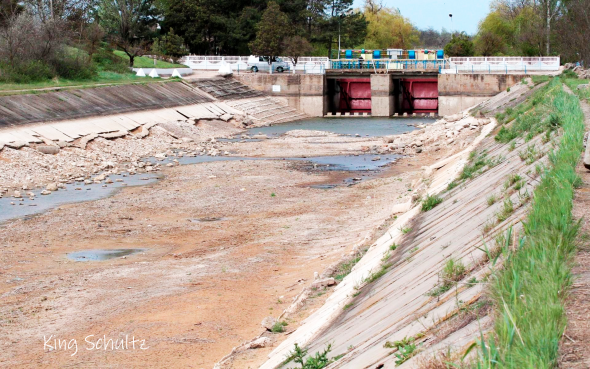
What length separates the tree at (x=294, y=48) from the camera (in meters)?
76.8

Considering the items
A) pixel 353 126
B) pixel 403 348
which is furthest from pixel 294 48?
pixel 403 348

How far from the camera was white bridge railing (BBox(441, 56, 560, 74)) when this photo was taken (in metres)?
69.6

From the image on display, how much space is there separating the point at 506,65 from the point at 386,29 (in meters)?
56.5

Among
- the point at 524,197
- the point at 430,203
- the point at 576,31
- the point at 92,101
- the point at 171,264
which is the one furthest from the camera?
the point at 576,31

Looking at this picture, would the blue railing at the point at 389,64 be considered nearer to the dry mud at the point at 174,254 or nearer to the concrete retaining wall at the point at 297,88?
the concrete retaining wall at the point at 297,88

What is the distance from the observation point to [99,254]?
1836 cm

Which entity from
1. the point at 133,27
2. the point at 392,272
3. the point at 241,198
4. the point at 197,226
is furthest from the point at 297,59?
the point at 392,272

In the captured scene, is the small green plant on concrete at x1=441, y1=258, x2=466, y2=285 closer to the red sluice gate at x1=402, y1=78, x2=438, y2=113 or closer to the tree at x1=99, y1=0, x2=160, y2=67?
the tree at x1=99, y1=0, x2=160, y2=67

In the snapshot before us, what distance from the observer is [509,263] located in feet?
22.7

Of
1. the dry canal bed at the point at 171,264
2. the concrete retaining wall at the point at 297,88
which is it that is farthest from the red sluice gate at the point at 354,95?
the dry canal bed at the point at 171,264

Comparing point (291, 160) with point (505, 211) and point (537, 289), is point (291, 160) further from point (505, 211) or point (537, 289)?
point (537, 289)

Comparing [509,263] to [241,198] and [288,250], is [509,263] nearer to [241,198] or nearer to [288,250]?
[288,250]

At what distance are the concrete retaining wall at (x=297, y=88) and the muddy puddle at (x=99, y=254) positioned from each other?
54.4 m

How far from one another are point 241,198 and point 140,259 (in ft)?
29.9
